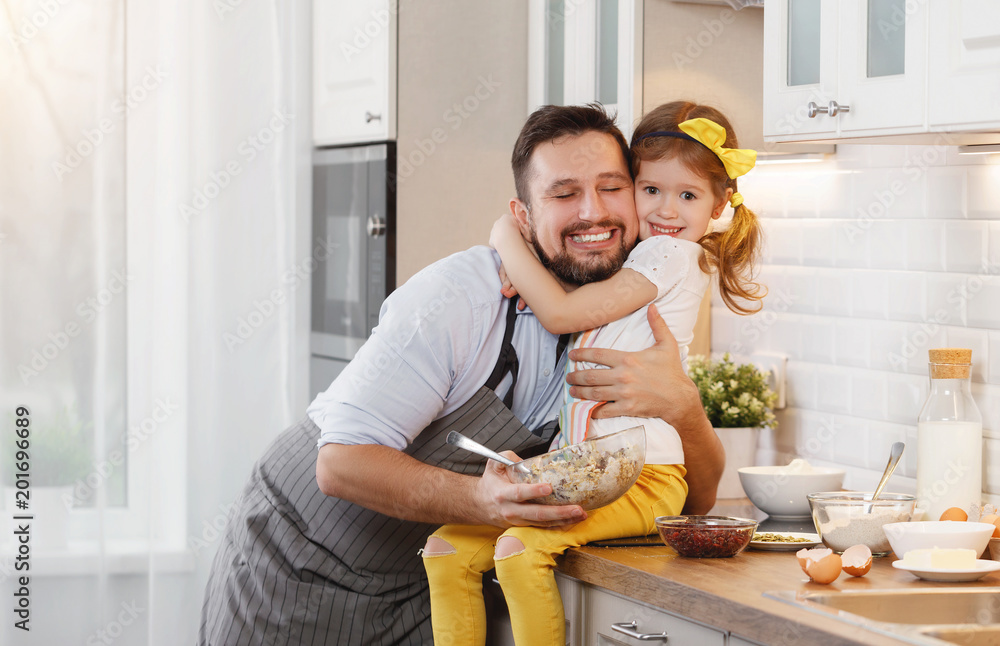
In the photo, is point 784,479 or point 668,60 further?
point 668,60

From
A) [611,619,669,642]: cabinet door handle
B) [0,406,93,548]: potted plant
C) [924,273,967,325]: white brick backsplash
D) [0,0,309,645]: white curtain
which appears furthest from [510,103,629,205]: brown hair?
[0,406,93,548]: potted plant

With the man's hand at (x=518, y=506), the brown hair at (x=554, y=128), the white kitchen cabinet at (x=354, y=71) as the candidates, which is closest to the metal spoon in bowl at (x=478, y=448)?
the man's hand at (x=518, y=506)

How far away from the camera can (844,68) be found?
159cm

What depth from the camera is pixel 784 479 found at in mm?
1865

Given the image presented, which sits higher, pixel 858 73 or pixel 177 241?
pixel 858 73

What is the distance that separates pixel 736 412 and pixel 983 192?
633mm

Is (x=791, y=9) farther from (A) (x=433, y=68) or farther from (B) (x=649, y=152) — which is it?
(A) (x=433, y=68)

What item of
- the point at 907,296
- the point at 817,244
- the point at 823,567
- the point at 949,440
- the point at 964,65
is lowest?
the point at 823,567

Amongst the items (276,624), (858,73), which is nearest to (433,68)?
(858,73)

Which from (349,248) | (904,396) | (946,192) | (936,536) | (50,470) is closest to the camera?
(936,536)

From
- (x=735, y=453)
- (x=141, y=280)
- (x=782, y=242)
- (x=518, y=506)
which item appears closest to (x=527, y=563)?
(x=518, y=506)

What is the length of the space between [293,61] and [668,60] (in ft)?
2.98

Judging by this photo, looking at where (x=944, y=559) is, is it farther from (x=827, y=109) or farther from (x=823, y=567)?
(x=827, y=109)

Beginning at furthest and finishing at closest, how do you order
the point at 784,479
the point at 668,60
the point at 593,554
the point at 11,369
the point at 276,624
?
the point at 11,369 < the point at 668,60 < the point at 784,479 < the point at 276,624 < the point at 593,554
